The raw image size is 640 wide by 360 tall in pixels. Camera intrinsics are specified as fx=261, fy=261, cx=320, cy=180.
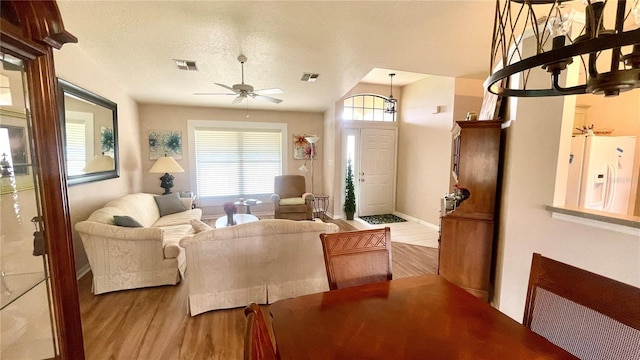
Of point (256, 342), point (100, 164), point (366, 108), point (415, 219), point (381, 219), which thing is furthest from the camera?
point (366, 108)

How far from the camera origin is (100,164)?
3430 mm

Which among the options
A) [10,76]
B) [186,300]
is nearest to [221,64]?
[10,76]

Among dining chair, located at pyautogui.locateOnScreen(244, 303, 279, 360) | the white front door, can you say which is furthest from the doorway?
dining chair, located at pyautogui.locateOnScreen(244, 303, 279, 360)

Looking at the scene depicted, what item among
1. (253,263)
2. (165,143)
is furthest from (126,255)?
(165,143)

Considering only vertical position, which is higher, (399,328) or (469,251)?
(399,328)

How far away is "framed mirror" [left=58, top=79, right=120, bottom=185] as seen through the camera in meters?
2.74

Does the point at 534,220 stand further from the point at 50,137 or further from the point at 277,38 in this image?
the point at 50,137

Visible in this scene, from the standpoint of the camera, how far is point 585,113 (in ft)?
11.2

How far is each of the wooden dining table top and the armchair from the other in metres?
3.81

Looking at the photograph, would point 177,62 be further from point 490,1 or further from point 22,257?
point 490,1

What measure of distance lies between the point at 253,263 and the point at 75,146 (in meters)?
2.47

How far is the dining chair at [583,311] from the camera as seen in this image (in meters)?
0.86

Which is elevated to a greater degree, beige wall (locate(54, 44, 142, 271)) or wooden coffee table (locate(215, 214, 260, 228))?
beige wall (locate(54, 44, 142, 271))

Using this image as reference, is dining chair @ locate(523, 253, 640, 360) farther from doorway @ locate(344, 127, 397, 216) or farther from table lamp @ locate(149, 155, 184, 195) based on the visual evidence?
table lamp @ locate(149, 155, 184, 195)
